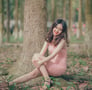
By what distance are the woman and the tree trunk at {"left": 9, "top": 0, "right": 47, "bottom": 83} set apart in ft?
3.45

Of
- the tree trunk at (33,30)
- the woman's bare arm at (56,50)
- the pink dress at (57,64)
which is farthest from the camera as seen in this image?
the tree trunk at (33,30)

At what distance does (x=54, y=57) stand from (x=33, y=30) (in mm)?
1344

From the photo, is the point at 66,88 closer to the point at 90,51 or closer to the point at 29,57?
the point at 29,57

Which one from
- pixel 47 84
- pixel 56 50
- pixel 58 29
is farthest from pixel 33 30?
pixel 47 84

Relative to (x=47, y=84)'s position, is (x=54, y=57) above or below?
above

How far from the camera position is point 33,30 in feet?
17.1

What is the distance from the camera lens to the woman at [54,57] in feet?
12.9

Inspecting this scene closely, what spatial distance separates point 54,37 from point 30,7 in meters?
1.59

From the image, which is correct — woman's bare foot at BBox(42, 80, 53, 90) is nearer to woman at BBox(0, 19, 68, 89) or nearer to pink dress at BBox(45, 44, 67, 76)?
woman at BBox(0, 19, 68, 89)

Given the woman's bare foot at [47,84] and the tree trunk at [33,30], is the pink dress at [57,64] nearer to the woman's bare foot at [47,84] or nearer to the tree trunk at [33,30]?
the woman's bare foot at [47,84]

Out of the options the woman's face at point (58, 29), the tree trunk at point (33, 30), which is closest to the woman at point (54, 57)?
the woman's face at point (58, 29)

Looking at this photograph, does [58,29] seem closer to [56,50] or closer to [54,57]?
[56,50]

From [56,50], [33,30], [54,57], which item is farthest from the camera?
[33,30]

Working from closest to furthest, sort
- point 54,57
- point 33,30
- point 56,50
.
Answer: point 56,50 < point 54,57 < point 33,30
